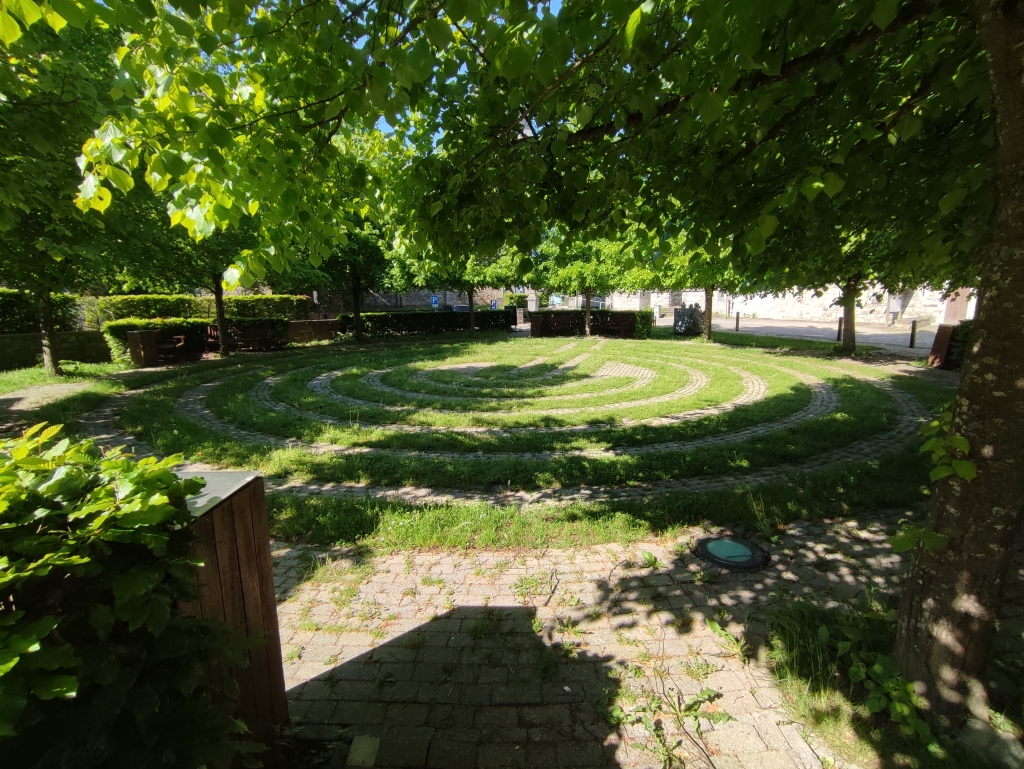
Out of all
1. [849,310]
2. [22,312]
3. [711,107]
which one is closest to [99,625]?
[711,107]

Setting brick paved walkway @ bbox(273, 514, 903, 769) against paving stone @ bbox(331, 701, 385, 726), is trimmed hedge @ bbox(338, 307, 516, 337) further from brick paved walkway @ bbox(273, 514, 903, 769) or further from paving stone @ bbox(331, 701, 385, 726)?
paving stone @ bbox(331, 701, 385, 726)

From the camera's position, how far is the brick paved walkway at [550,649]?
7.63 ft

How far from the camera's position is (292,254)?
359cm

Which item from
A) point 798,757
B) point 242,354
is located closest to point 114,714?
point 798,757

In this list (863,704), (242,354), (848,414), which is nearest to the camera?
(863,704)

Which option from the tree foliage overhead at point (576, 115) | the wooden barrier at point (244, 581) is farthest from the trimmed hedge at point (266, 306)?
the wooden barrier at point (244, 581)

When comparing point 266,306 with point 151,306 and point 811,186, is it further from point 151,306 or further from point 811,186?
point 811,186

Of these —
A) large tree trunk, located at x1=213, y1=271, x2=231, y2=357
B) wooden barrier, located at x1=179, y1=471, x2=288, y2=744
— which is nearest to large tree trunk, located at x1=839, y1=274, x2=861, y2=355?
wooden barrier, located at x1=179, y1=471, x2=288, y2=744

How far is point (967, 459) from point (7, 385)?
60.2 feet

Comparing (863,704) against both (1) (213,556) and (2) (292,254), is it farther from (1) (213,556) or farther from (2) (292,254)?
(2) (292,254)

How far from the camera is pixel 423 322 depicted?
1105 inches

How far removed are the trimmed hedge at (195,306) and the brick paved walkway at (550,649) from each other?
22.1 m

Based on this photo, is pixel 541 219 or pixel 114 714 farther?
pixel 541 219

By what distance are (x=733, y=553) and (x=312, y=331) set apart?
23306 millimetres
